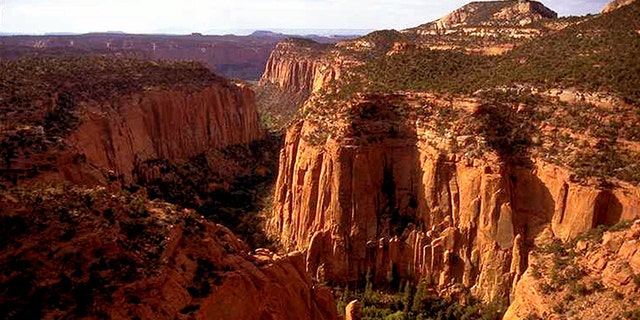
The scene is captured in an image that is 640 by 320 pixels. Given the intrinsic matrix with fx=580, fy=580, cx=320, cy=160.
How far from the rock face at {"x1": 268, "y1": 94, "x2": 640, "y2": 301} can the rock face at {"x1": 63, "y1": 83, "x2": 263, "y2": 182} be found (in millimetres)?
17292

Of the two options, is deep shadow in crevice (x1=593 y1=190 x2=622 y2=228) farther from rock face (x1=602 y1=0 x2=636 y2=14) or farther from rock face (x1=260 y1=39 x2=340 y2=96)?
rock face (x1=260 y1=39 x2=340 y2=96)

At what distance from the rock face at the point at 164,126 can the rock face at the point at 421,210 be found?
17.3 meters

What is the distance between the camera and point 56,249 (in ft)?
57.1

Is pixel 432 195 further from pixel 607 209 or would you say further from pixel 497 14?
pixel 497 14

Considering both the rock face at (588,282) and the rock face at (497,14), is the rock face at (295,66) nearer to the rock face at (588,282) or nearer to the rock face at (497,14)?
the rock face at (497,14)

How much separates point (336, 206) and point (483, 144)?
1135cm

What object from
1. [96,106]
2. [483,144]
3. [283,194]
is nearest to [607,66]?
[483,144]

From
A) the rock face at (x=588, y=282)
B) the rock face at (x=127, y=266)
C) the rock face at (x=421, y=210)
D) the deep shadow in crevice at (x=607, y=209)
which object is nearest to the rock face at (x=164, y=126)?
the rock face at (x=421, y=210)

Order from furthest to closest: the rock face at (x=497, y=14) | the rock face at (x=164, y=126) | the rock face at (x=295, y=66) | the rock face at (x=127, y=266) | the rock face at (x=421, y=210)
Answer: the rock face at (x=295, y=66)
the rock face at (x=497, y=14)
the rock face at (x=164, y=126)
the rock face at (x=421, y=210)
the rock face at (x=127, y=266)

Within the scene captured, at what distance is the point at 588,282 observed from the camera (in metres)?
27.3

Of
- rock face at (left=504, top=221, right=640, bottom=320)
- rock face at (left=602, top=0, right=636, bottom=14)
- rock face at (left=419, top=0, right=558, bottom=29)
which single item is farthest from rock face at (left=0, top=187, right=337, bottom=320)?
rock face at (left=419, top=0, right=558, bottom=29)

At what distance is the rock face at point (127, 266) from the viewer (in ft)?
53.7

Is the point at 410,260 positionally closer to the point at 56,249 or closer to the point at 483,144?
the point at 483,144

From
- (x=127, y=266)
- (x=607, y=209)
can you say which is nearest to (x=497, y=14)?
(x=607, y=209)
